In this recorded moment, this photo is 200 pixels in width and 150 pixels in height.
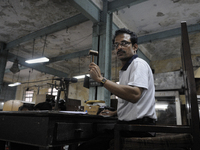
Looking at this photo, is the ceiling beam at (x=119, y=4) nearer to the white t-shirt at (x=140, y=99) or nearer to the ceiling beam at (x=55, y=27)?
the ceiling beam at (x=55, y=27)

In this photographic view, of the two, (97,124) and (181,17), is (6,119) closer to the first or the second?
(97,124)

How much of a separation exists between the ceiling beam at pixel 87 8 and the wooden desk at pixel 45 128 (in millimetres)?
3438

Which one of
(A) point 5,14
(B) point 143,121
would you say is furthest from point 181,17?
(A) point 5,14

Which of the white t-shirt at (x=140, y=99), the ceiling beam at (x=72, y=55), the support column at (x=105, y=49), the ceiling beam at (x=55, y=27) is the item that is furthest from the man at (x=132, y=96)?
the ceiling beam at (x=72, y=55)

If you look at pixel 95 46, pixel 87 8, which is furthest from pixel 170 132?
pixel 87 8

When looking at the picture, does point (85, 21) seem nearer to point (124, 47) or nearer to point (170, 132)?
point (124, 47)

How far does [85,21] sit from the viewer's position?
5.53 metres

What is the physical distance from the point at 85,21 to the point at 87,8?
116 cm

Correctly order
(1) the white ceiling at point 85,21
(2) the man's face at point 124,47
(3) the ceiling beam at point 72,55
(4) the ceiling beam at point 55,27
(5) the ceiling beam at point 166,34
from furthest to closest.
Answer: (3) the ceiling beam at point 72,55 → (5) the ceiling beam at point 166,34 → (4) the ceiling beam at point 55,27 → (1) the white ceiling at point 85,21 → (2) the man's face at point 124,47

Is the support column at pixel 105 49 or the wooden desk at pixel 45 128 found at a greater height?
the support column at pixel 105 49

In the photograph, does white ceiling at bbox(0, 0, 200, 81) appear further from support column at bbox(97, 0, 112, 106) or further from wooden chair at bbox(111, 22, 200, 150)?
wooden chair at bbox(111, 22, 200, 150)

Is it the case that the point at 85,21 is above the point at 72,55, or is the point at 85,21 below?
above

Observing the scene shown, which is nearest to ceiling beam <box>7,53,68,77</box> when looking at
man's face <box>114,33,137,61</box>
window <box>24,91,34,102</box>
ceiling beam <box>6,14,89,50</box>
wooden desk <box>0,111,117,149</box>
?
ceiling beam <box>6,14,89,50</box>

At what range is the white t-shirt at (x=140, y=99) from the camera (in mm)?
1312
